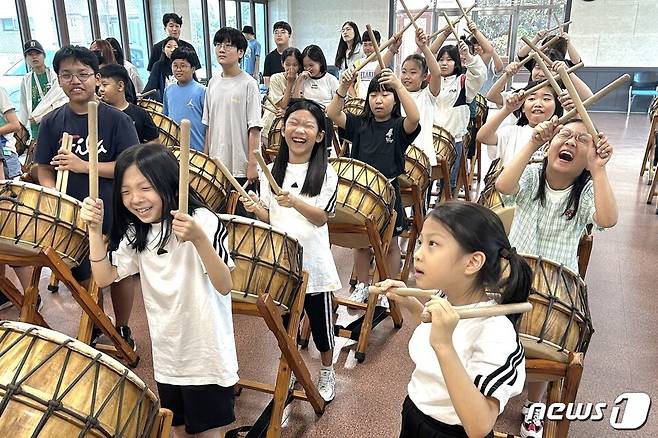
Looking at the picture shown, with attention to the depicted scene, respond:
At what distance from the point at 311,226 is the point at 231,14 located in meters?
10.1

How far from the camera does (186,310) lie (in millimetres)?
1470

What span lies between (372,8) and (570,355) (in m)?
12.0

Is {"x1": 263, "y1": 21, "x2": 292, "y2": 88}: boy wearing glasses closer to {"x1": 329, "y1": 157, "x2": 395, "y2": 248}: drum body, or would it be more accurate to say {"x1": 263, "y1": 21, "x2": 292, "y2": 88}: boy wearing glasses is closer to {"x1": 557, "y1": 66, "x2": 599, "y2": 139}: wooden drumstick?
{"x1": 329, "y1": 157, "x2": 395, "y2": 248}: drum body

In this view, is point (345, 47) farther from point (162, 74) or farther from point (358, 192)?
point (358, 192)

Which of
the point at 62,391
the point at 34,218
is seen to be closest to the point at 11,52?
the point at 34,218

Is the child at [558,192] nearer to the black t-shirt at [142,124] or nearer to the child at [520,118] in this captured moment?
the child at [520,118]

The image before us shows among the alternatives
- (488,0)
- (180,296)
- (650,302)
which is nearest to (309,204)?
(180,296)

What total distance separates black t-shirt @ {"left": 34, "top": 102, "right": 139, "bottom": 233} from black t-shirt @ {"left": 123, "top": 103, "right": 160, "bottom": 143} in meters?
0.58

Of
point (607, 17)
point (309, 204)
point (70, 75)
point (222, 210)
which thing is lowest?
point (222, 210)

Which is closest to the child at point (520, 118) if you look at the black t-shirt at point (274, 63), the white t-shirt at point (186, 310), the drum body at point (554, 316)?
the drum body at point (554, 316)

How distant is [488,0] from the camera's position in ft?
36.8

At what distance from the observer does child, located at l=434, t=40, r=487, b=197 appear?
401 centimetres

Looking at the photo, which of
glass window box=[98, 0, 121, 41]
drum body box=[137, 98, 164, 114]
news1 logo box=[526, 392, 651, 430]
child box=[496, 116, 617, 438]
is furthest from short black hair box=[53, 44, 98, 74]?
glass window box=[98, 0, 121, 41]

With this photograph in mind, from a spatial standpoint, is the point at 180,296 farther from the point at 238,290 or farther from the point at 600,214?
the point at 600,214
